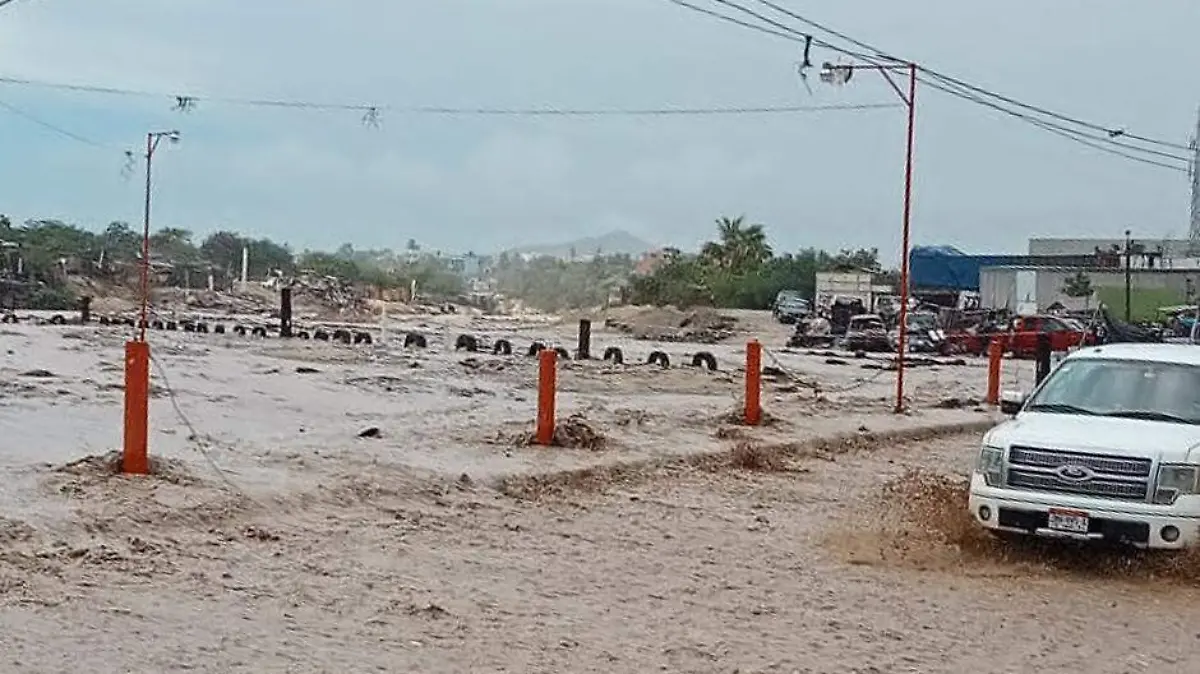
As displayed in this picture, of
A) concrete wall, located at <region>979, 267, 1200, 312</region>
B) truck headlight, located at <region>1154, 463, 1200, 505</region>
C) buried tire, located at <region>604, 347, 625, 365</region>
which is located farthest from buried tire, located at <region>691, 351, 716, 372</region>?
concrete wall, located at <region>979, 267, 1200, 312</region>

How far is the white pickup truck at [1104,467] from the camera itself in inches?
389

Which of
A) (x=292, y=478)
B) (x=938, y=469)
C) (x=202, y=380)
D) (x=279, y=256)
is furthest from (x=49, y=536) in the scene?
(x=279, y=256)

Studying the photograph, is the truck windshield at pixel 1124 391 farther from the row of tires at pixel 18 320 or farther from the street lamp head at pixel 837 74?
the row of tires at pixel 18 320

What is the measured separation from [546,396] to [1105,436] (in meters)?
6.72

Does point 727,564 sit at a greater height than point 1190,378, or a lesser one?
lesser

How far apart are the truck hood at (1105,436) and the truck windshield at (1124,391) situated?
0.23 metres

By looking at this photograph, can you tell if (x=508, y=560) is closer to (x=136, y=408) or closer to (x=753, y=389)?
(x=136, y=408)

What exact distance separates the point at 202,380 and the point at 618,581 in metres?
16.3

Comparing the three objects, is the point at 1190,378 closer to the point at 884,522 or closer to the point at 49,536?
the point at 884,522

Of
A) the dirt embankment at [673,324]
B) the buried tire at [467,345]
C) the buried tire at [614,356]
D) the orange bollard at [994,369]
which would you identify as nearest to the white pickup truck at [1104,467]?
the orange bollard at [994,369]

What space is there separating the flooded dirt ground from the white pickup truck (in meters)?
0.38

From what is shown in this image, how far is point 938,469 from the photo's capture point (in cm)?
1717

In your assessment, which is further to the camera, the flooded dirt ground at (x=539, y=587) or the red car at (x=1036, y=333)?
the red car at (x=1036, y=333)

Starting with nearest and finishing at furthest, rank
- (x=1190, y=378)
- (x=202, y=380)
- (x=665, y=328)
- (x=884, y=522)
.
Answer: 1. (x=1190, y=378)
2. (x=884, y=522)
3. (x=202, y=380)
4. (x=665, y=328)
